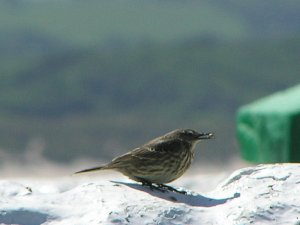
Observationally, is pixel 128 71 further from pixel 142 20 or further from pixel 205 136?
pixel 205 136

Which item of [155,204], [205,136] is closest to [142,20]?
[205,136]

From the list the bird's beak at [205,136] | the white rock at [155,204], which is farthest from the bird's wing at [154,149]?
the white rock at [155,204]

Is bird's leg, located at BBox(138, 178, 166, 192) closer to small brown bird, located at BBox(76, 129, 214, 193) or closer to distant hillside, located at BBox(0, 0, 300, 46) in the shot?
small brown bird, located at BBox(76, 129, 214, 193)

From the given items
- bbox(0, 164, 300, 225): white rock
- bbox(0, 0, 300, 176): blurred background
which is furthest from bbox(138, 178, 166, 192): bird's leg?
bbox(0, 0, 300, 176): blurred background

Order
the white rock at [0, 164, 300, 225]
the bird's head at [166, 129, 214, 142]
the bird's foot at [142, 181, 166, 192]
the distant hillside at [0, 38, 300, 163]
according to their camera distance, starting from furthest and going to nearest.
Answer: the distant hillside at [0, 38, 300, 163] → the bird's head at [166, 129, 214, 142] → the bird's foot at [142, 181, 166, 192] → the white rock at [0, 164, 300, 225]

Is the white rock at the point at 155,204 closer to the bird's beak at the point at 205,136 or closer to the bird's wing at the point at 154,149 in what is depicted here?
the bird's wing at the point at 154,149

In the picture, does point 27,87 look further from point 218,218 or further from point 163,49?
point 218,218

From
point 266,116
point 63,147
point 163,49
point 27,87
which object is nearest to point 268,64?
point 163,49
